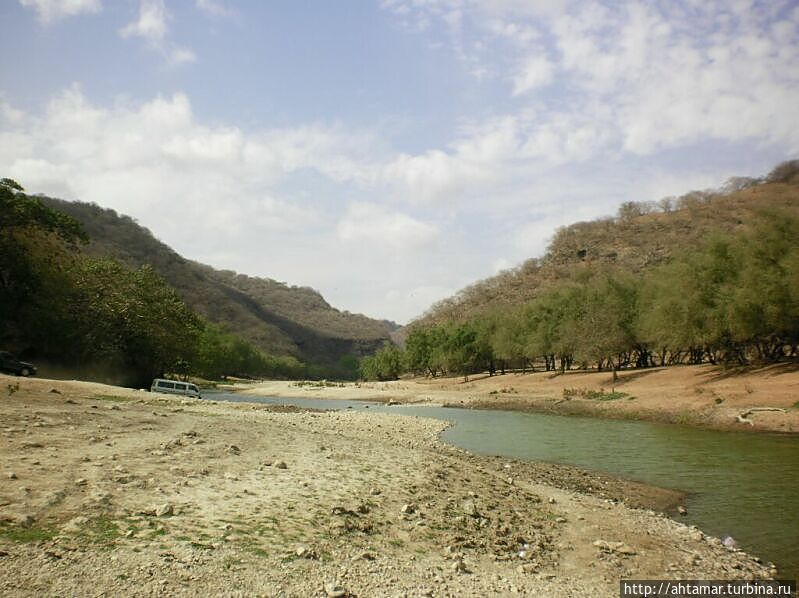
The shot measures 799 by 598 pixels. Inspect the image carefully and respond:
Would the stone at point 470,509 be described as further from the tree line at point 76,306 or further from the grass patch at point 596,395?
the tree line at point 76,306

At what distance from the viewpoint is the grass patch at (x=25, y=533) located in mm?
7020

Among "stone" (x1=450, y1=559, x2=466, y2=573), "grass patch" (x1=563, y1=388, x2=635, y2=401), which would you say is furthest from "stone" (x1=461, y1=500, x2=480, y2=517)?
"grass patch" (x1=563, y1=388, x2=635, y2=401)

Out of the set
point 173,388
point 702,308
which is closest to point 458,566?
point 173,388

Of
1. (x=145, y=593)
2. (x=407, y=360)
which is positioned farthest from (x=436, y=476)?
(x=407, y=360)

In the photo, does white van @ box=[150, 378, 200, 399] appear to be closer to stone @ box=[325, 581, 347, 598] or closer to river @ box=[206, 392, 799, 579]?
river @ box=[206, 392, 799, 579]

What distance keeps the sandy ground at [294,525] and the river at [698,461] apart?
4.15 feet

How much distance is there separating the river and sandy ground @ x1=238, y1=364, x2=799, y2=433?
7.92 ft

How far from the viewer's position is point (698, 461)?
21828 mm

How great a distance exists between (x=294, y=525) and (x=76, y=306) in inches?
1906

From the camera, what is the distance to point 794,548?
11.3 m

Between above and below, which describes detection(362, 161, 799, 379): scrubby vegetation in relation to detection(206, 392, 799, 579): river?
above

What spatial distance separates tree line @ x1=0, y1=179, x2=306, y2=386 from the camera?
1804 inches

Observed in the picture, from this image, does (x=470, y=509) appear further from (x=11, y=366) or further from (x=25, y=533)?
(x=11, y=366)

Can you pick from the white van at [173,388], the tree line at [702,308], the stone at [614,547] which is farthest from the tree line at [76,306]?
the tree line at [702,308]
